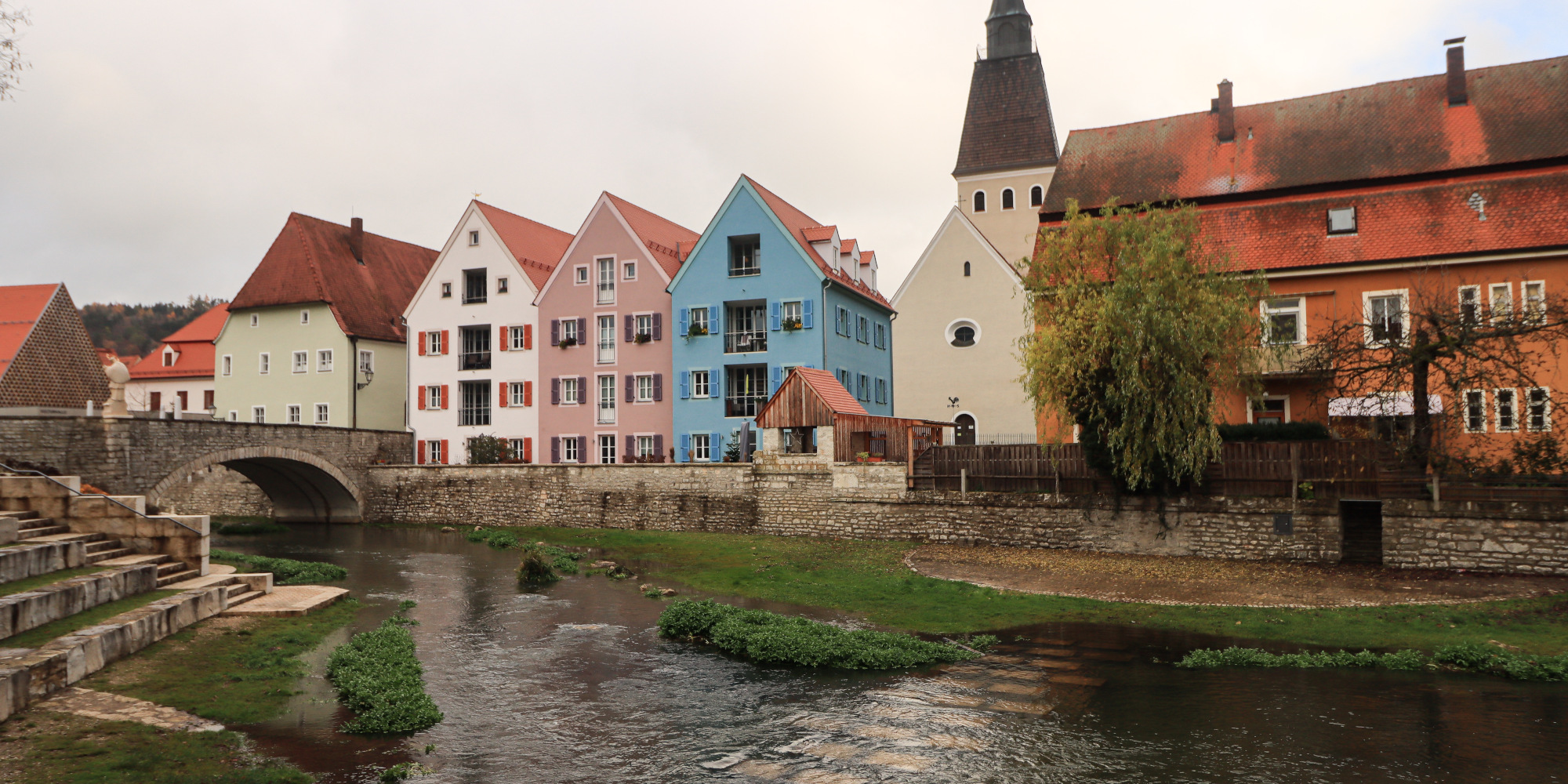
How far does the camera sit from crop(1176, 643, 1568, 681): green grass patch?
14438mm

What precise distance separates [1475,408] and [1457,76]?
14143 millimetres

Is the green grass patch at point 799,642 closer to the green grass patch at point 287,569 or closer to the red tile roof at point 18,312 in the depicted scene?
the green grass patch at point 287,569

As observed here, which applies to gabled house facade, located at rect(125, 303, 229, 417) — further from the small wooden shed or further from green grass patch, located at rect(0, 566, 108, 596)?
green grass patch, located at rect(0, 566, 108, 596)

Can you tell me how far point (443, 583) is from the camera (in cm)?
2419

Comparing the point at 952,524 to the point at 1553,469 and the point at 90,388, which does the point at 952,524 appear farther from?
the point at 90,388

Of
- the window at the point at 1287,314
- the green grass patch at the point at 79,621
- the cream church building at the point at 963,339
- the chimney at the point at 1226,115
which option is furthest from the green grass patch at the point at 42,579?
the chimney at the point at 1226,115

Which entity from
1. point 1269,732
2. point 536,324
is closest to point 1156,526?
point 1269,732

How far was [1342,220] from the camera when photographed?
102ft

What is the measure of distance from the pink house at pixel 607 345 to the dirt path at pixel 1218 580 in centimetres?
2025

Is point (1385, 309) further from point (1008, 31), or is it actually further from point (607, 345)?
point (1008, 31)

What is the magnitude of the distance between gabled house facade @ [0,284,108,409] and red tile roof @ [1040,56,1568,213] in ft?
143

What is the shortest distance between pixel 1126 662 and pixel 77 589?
1606 cm

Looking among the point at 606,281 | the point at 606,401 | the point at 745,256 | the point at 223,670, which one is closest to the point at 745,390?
the point at 745,256

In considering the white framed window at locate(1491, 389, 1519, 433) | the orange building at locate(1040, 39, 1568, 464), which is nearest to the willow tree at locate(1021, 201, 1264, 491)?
the orange building at locate(1040, 39, 1568, 464)
